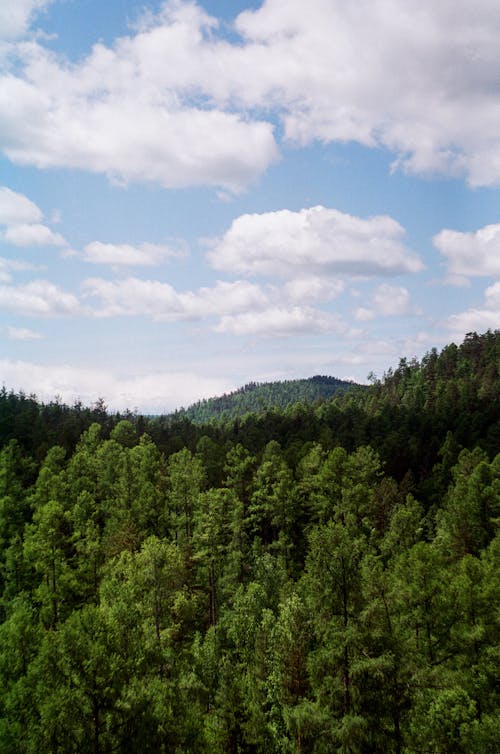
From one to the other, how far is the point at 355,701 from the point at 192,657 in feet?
68.5

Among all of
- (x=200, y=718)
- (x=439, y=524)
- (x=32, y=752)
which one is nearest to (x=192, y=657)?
(x=200, y=718)

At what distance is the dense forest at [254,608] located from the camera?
1972cm

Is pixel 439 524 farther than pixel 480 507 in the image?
Yes

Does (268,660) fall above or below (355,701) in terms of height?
below

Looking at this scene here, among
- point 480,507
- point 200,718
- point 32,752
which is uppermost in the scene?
point 480,507

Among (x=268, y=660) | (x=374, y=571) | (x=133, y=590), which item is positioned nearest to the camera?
(x=374, y=571)

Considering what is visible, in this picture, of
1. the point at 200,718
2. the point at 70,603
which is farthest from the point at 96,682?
the point at 70,603

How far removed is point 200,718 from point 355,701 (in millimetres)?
10048

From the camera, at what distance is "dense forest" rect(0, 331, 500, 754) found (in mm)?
19719

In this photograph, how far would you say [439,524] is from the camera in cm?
4841

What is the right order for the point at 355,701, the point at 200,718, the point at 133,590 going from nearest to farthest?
the point at 355,701 < the point at 200,718 < the point at 133,590

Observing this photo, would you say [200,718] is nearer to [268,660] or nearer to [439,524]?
[268,660]

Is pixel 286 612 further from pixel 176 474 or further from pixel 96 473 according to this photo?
pixel 96 473

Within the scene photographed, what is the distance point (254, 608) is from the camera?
124ft
